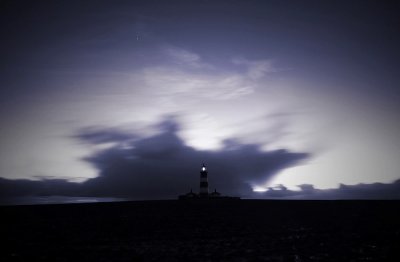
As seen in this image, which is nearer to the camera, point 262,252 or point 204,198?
point 262,252

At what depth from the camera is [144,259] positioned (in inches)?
1211

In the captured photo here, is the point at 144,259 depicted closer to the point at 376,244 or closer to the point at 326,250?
the point at 326,250

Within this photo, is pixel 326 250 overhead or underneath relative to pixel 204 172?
underneath

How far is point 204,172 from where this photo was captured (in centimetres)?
13212

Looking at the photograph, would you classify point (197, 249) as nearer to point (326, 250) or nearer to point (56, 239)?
point (326, 250)

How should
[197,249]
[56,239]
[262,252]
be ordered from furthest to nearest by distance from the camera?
[56,239], [197,249], [262,252]

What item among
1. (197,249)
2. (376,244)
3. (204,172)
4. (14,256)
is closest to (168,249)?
(197,249)

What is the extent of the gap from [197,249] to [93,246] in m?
12.1

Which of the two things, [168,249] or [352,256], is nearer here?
[352,256]

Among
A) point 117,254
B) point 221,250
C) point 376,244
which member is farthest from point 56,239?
point 376,244

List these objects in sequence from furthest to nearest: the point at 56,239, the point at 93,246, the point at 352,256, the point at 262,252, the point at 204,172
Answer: the point at 204,172 < the point at 56,239 < the point at 93,246 < the point at 262,252 < the point at 352,256

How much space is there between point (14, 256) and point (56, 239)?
1200cm

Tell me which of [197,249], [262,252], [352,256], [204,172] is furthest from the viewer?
[204,172]

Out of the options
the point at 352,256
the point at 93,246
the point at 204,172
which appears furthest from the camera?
the point at 204,172
